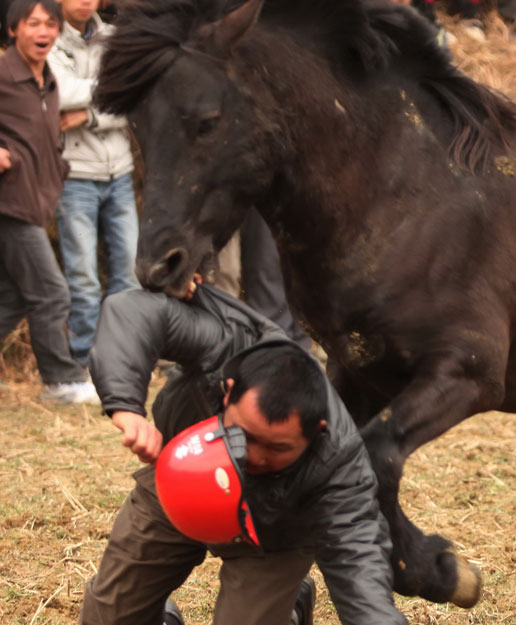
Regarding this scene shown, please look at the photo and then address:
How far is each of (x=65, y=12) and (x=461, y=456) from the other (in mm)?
3609

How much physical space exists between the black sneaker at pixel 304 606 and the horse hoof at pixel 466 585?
1.58 ft

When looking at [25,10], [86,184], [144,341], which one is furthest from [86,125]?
[144,341]

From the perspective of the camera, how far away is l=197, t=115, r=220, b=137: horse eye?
323 centimetres

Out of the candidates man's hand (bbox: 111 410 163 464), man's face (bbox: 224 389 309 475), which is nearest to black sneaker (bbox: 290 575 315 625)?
man's face (bbox: 224 389 309 475)

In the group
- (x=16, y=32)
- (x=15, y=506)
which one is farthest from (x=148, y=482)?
(x=16, y=32)

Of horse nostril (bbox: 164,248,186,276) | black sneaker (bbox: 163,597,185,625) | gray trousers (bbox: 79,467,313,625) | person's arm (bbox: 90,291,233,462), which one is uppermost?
person's arm (bbox: 90,291,233,462)

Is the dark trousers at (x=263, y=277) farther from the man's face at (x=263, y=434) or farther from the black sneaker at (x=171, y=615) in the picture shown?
the man's face at (x=263, y=434)

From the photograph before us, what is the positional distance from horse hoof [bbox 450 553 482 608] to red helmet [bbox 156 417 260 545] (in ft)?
3.37

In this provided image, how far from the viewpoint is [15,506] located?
4883 millimetres

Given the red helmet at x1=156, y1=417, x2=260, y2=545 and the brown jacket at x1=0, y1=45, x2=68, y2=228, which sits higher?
the red helmet at x1=156, y1=417, x2=260, y2=545

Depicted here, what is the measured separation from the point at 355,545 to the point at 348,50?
5.55 feet

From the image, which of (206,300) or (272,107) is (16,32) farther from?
(206,300)

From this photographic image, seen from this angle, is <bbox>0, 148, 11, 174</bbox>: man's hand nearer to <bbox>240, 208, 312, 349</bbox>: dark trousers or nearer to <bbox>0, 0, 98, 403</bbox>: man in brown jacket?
<bbox>0, 0, 98, 403</bbox>: man in brown jacket

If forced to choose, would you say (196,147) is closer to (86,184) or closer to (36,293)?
(36,293)
